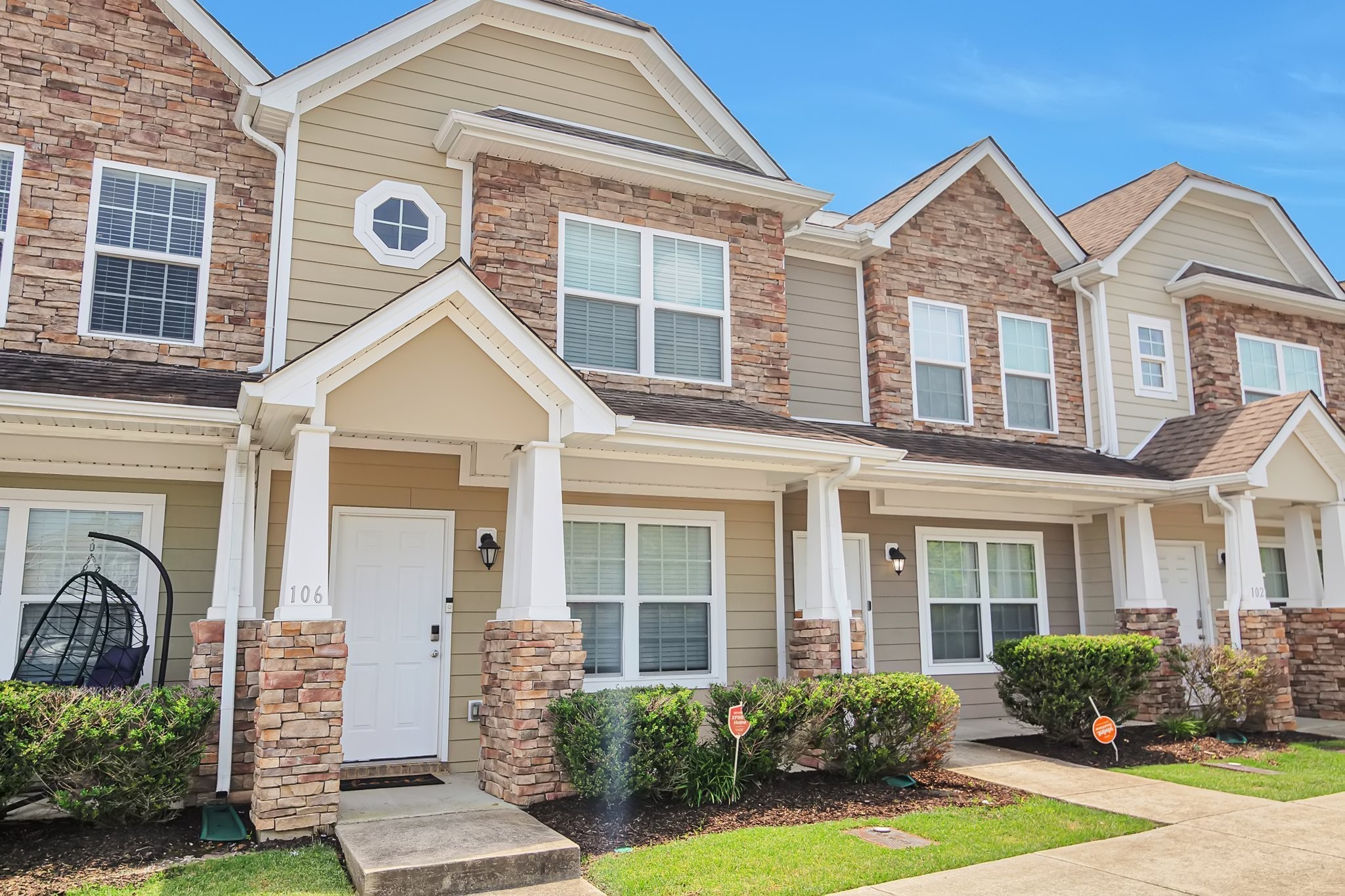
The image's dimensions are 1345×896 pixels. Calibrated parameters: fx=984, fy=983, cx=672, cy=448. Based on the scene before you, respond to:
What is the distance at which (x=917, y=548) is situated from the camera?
37.8 feet

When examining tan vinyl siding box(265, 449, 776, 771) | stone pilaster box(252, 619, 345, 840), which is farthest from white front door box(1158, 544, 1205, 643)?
stone pilaster box(252, 619, 345, 840)

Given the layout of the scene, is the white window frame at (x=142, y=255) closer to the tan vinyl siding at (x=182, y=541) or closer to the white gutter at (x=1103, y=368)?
the tan vinyl siding at (x=182, y=541)

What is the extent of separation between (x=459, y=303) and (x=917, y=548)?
6.57m

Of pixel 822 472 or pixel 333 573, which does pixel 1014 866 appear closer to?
pixel 822 472

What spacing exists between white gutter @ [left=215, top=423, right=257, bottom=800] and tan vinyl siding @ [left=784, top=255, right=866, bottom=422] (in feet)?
18.9

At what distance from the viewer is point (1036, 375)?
1259 centimetres

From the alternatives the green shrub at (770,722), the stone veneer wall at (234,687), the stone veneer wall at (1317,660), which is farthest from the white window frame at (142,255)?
the stone veneer wall at (1317,660)

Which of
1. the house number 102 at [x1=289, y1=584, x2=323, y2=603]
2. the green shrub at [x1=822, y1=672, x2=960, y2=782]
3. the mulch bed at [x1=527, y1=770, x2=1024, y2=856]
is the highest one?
the house number 102 at [x1=289, y1=584, x2=323, y2=603]

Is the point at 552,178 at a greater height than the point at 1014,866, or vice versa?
the point at 552,178

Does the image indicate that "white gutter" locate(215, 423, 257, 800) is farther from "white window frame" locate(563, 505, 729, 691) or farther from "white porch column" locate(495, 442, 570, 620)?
"white window frame" locate(563, 505, 729, 691)

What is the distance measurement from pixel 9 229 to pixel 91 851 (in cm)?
496

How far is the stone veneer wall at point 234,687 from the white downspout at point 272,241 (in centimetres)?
229

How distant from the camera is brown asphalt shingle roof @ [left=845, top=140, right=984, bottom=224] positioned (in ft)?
39.8

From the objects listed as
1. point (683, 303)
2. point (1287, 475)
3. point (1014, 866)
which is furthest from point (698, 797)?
point (1287, 475)
